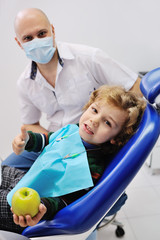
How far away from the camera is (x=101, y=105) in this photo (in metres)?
1.18

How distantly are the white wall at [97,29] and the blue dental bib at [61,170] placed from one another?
1.80 metres

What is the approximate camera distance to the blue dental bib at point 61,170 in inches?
42.1

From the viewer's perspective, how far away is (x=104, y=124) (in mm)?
1153

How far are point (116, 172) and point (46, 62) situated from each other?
1.02m

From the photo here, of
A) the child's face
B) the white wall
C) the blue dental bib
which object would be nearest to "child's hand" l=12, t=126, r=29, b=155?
the blue dental bib

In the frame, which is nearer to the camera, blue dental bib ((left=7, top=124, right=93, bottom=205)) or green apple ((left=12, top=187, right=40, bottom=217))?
green apple ((left=12, top=187, right=40, bottom=217))

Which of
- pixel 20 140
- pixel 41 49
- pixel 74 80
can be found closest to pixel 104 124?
pixel 20 140

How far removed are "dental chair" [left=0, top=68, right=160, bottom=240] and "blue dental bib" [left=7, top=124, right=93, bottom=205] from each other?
13 cm

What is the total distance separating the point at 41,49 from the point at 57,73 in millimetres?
185

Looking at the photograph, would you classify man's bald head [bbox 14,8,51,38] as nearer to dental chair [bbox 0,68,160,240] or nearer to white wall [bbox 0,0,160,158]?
dental chair [bbox 0,68,160,240]

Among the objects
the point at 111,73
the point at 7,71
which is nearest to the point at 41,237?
the point at 111,73

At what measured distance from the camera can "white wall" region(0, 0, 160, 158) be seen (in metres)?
2.62

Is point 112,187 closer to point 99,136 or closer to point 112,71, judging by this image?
point 99,136

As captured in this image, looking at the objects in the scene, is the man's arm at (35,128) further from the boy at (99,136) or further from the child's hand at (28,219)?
the child's hand at (28,219)
